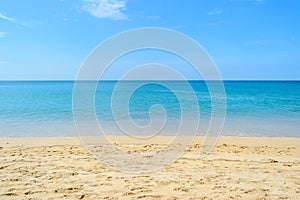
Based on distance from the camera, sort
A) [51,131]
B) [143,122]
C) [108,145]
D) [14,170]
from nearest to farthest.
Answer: [14,170], [108,145], [51,131], [143,122]

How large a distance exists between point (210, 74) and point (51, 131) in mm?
8145

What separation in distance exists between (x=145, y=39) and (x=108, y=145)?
3.74 meters

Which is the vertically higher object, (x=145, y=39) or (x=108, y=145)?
(x=145, y=39)

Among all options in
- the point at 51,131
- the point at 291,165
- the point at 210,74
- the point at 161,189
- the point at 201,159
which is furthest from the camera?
the point at 51,131

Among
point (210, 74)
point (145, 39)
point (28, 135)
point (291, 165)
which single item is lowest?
point (28, 135)

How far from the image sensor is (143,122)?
1550cm

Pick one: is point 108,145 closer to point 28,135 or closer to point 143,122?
point 28,135

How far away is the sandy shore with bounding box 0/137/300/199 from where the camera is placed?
4.49 m

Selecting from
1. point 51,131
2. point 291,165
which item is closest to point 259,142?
point 291,165

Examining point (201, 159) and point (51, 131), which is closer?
point (201, 159)

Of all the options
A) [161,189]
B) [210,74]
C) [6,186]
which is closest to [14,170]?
[6,186]

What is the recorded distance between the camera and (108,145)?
8.79 m

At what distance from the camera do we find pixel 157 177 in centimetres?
536

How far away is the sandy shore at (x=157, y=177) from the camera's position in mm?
4492
